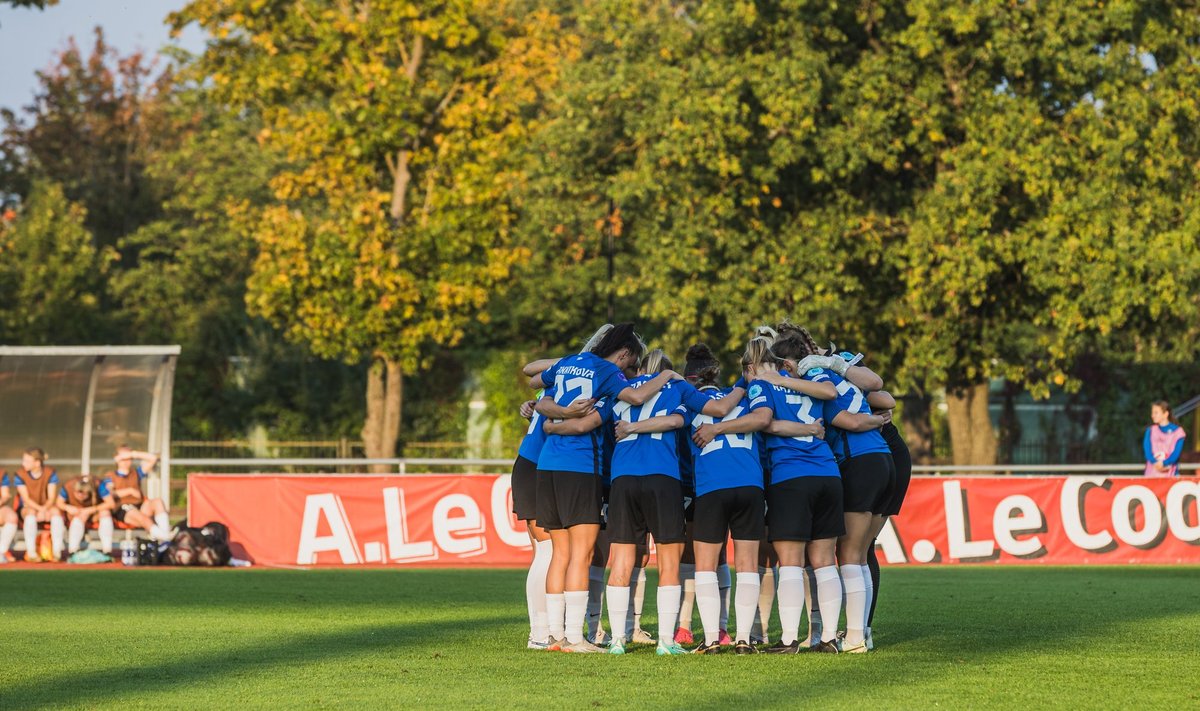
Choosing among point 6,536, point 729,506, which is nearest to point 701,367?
point 729,506

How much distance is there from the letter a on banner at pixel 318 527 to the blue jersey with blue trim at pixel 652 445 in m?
11.7

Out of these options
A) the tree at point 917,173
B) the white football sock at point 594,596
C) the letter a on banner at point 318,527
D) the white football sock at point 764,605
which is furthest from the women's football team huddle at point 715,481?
the tree at point 917,173

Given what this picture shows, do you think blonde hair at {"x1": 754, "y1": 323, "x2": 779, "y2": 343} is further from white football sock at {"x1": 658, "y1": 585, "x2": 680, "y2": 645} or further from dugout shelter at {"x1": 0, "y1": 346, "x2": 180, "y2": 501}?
dugout shelter at {"x1": 0, "y1": 346, "x2": 180, "y2": 501}

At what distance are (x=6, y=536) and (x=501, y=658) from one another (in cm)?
1330

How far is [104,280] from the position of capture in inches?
1880

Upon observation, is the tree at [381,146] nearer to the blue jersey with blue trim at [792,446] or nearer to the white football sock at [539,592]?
the white football sock at [539,592]

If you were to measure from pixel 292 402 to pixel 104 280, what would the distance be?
10.3m

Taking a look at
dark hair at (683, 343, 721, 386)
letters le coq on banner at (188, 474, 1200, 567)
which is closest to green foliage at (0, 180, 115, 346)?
letters le coq on banner at (188, 474, 1200, 567)

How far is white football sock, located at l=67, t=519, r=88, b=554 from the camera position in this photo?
20.9 meters

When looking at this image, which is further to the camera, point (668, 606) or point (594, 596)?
point (594, 596)

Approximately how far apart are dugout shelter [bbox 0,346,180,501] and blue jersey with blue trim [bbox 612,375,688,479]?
45.7 ft

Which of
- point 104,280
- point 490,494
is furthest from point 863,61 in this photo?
point 104,280

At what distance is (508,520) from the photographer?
20.8 m

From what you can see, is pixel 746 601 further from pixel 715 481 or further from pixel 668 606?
pixel 715 481
